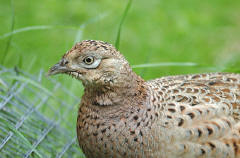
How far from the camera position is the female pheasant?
11.5 feet

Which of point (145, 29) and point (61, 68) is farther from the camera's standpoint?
point (145, 29)

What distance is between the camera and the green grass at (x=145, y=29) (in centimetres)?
664

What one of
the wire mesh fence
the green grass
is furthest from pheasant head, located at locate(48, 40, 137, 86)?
A: the green grass

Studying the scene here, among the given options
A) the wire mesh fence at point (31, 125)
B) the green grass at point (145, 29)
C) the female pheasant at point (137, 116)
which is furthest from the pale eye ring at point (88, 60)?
the green grass at point (145, 29)

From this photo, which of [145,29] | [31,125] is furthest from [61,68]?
[145,29]

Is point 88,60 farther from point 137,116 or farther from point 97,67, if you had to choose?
point 137,116

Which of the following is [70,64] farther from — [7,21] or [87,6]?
[87,6]

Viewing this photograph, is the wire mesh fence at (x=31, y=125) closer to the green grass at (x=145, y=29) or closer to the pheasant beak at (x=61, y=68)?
the pheasant beak at (x=61, y=68)

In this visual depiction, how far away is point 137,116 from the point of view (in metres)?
3.62

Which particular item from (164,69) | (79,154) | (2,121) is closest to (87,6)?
(164,69)

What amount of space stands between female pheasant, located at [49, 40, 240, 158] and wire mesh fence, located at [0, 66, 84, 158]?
19.2 inches

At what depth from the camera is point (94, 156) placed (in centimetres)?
373

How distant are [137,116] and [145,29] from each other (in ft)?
12.2

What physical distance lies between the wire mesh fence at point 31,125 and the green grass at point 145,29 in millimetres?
1686
